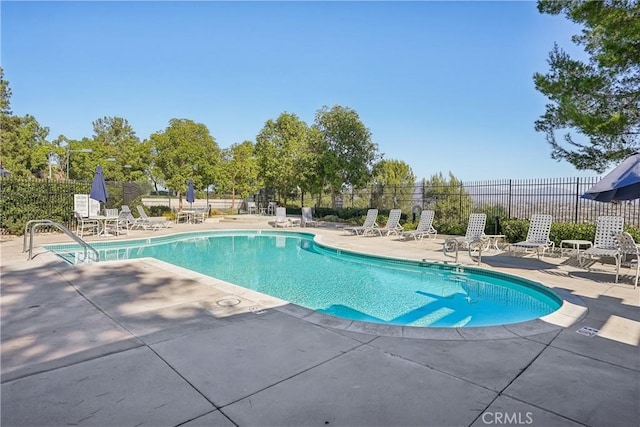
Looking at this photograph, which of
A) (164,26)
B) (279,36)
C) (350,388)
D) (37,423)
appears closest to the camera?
(37,423)

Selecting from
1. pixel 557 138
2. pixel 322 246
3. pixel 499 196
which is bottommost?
pixel 322 246

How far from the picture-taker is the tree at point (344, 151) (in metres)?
17.4

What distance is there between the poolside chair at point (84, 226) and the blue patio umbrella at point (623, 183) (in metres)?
13.9

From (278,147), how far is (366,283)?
18643 mm

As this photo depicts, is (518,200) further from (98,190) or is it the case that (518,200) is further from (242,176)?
(242,176)

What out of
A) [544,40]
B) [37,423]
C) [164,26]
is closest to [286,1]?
[164,26]

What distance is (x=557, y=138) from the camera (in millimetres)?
9797

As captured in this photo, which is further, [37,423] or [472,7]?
[472,7]

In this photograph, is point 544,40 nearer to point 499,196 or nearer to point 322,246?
point 499,196

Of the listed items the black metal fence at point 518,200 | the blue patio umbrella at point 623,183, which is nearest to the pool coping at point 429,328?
the blue patio umbrella at point 623,183

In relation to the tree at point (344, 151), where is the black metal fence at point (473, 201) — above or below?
below

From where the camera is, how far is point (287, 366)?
268cm

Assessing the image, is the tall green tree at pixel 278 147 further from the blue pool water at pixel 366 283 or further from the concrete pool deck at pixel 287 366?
the concrete pool deck at pixel 287 366

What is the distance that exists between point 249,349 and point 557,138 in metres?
10.5
